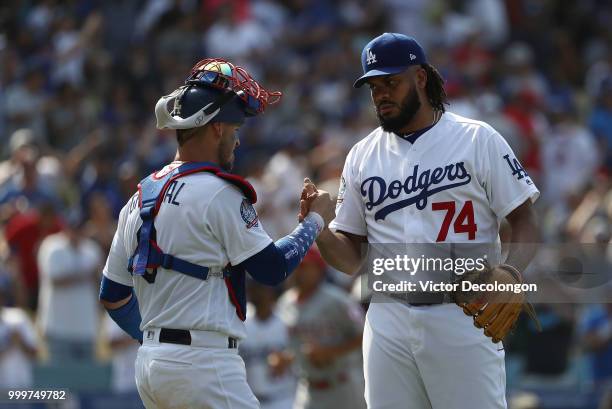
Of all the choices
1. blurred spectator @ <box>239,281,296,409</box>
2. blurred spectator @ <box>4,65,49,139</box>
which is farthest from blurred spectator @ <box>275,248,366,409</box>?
blurred spectator @ <box>4,65,49,139</box>

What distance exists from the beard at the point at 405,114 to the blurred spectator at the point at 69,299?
21.4 ft

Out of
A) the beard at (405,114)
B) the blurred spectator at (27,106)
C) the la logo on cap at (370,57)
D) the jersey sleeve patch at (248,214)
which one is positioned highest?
the blurred spectator at (27,106)

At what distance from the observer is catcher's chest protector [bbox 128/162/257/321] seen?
5.41 meters

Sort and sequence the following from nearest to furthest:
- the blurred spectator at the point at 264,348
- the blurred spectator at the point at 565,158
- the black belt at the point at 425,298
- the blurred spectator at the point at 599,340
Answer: the black belt at the point at 425,298 → the blurred spectator at the point at 264,348 → the blurred spectator at the point at 599,340 → the blurred spectator at the point at 565,158

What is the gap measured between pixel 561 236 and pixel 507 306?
23.5 ft

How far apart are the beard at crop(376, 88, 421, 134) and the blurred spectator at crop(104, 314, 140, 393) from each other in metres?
5.83

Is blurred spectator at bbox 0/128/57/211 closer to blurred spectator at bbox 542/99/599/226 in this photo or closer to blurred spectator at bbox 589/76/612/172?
blurred spectator at bbox 542/99/599/226

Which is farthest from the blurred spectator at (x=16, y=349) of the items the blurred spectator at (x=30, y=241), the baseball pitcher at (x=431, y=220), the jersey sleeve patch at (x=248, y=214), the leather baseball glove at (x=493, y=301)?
the leather baseball glove at (x=493, y=301)

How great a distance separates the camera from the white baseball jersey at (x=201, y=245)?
5.40 m

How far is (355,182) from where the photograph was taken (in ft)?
20.5

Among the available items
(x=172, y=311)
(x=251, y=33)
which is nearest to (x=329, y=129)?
(x=251, y=33)

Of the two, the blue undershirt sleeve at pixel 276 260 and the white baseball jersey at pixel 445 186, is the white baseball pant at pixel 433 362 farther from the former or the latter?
the blue undershirt sleeve at pixel 276 260

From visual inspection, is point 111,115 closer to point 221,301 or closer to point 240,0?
point 240,0

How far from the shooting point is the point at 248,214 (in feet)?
18.0
